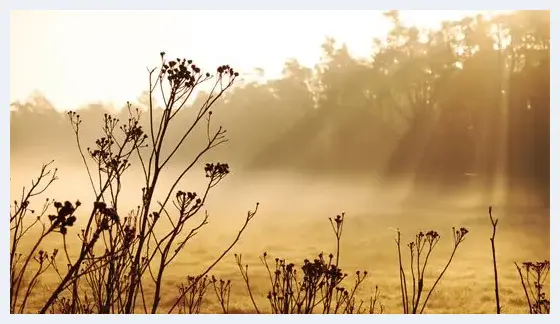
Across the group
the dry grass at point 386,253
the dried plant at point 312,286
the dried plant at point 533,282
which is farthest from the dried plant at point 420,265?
the dried plant at point 533,282

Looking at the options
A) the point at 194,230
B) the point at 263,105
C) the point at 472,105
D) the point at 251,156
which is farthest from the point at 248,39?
the point at 472,105

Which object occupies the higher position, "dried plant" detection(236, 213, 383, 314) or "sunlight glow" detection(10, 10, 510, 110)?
"sunlight glow" detection(10, 10, 510, 110)

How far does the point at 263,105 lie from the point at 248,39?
0.27 m

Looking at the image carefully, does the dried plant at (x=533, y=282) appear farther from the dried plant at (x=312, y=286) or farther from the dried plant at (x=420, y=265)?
the dried plant at (x=312, y=286)

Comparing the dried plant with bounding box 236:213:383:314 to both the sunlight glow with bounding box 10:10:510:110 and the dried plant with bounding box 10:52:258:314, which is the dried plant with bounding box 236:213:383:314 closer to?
the dried plant with bounding box 10:52:258:314

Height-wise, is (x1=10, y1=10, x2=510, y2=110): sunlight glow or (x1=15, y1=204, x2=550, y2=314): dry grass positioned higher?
(x1=10, y1=10, x2=510, y2=110): sunlight glow

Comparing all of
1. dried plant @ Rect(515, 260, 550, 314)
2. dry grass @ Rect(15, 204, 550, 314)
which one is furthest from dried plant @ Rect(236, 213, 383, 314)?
dried plant @ Rect(515, 260, 550, 314)

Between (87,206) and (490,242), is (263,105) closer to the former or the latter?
(87,206)

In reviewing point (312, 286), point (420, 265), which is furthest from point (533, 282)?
point (312, 286)

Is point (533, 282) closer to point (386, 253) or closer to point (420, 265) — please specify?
point (420, 265)

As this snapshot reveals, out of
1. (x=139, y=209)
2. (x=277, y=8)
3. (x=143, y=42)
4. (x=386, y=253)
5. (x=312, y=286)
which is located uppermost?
(x=277, y=8)

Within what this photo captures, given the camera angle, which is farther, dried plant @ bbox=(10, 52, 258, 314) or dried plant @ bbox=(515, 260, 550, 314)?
dried plant @ bbox=(515, 260, 550, 314)

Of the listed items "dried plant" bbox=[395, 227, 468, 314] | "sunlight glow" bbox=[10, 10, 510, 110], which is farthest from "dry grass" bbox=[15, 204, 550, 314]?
"sunlight glow" bbox=[10, 10, 510, 110]

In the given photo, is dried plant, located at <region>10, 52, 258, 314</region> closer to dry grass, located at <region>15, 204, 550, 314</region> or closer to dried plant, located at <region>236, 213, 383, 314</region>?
dry grass, located at <region>15, 204, 550, 314</region>
